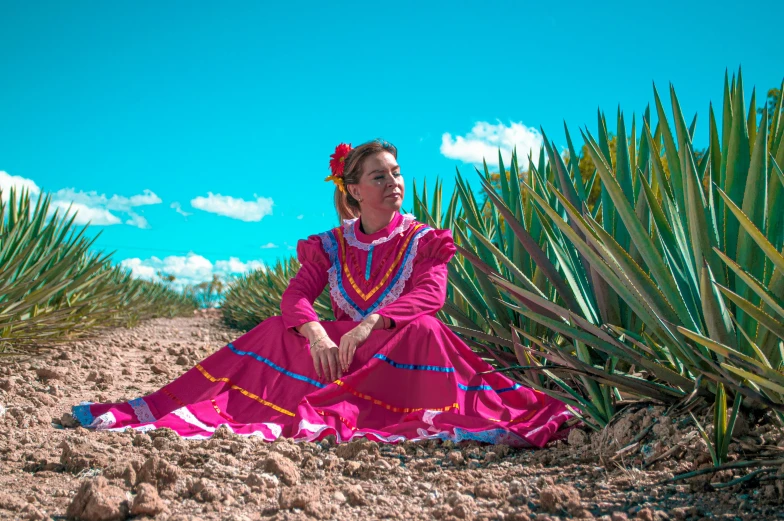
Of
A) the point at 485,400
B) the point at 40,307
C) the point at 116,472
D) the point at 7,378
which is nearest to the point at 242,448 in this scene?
the point at 116,472

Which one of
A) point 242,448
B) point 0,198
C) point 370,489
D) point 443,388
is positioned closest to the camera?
point 370,489

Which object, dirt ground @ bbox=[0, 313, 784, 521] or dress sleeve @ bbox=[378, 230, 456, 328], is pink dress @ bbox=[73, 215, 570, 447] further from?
dirt ground @ bbox=[0, 313, 784, 521]

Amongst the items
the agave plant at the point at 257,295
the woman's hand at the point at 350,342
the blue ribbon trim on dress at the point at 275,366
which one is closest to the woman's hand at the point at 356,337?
the woman's hand at the point at 350,342

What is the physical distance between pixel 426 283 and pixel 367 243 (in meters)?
0.38

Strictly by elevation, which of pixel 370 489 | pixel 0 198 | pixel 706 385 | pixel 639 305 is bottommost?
pixel 370 489

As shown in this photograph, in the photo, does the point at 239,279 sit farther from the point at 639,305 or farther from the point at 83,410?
the point at 639,305

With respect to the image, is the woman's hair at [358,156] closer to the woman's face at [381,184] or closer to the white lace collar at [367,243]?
the woman's face at [381,184]

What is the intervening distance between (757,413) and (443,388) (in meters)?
0.93

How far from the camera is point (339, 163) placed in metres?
3.02

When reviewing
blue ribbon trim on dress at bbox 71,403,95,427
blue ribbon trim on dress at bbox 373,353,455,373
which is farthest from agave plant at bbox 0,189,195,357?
blue ribbon trim on dress at bbox 373,353,455,373

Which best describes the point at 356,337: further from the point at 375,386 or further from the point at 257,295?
the point at 257,295

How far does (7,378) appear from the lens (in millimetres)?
3297

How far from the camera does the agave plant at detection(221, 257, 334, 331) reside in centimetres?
741

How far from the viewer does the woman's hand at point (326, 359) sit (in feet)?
7.45
